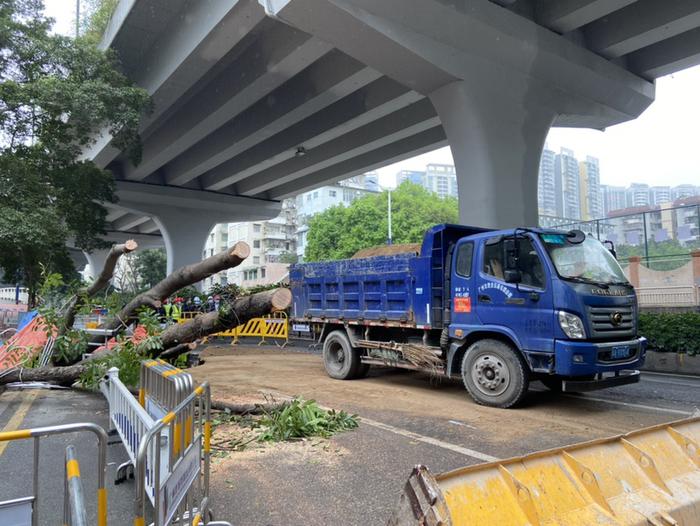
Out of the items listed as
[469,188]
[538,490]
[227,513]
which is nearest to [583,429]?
[538,490]

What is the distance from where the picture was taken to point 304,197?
74812 millimetres

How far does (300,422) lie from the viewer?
561 centimetres

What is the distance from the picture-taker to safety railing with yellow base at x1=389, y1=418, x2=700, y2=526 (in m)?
2.39

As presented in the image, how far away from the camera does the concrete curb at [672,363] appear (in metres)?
10.7

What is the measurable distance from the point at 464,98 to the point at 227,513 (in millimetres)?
10760

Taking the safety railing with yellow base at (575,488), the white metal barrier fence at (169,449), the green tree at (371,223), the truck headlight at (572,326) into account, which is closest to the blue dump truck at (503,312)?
the truck headlight at (572,326)

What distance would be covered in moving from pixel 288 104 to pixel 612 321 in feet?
43.0

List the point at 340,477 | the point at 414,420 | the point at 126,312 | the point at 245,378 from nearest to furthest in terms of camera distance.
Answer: the point at 340,477, the point at 414,420, the point at 126,312, the point at 245,378

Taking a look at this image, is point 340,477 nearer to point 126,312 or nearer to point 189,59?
point 126,312

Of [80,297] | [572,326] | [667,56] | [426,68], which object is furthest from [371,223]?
[572,326]

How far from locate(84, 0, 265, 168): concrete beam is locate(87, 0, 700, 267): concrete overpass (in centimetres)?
5

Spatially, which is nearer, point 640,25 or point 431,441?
point 431,441

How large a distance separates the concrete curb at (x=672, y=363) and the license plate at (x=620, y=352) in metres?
5.44

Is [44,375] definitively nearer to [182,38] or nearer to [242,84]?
[182,38]
